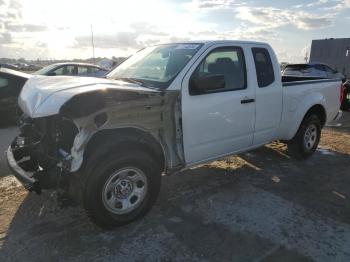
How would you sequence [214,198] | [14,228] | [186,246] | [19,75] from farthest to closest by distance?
[19,75]
[214,198]
[14,228]
[186,246]

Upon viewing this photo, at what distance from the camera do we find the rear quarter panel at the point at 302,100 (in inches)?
234

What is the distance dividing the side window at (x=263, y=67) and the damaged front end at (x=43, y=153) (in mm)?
2741

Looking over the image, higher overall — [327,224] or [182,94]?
[182,94]

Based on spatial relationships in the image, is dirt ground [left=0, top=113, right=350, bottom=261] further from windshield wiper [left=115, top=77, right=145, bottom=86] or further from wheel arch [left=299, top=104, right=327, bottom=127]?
windshield wiper [left=115, top=77, right=145, bottom=86]

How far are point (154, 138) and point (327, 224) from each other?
2200 millimetres

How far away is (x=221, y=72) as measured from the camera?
16.3 ft

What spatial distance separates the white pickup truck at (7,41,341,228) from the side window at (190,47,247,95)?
0.04 ft

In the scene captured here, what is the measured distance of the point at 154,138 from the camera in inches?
166

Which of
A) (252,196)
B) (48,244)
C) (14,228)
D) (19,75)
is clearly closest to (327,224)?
(252,196)

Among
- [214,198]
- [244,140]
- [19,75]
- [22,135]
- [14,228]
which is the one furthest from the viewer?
[19,75]

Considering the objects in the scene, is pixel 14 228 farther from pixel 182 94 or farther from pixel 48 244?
pixel 182 94

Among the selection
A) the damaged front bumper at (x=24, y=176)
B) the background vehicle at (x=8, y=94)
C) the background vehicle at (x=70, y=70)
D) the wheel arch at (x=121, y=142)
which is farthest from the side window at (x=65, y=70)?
the wheel arch at (x=121, y=142)

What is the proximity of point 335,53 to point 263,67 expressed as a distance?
31.1 metres

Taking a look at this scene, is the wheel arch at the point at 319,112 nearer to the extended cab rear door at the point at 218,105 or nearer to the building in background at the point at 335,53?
the extended cab rear door at the point at 218,105
